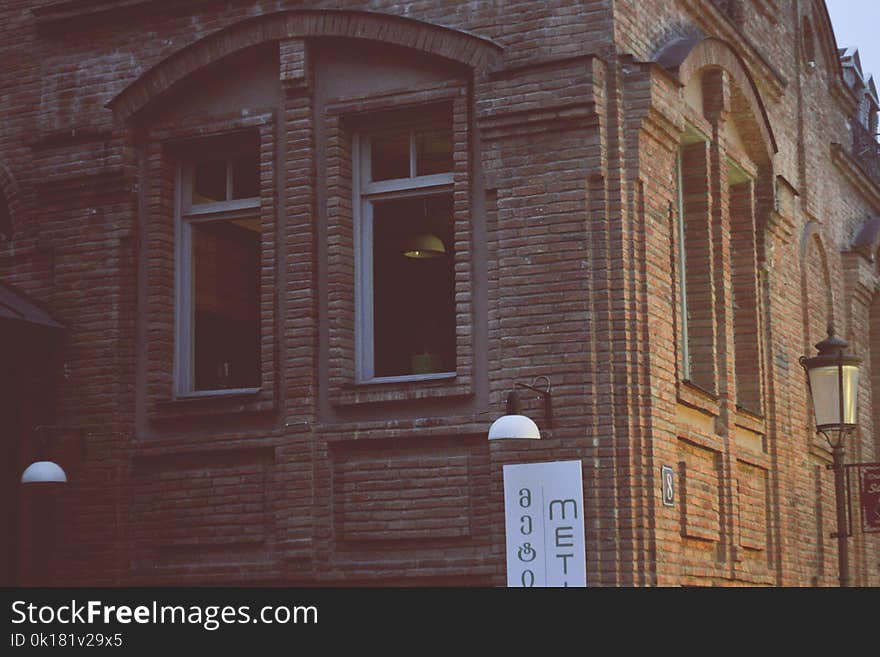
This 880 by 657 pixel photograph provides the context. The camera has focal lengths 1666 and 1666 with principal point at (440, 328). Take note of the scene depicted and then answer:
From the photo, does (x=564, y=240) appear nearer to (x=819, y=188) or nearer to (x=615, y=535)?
(x=615, y=535)

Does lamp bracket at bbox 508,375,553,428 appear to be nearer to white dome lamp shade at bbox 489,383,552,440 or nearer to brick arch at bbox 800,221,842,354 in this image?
white dome lamp shade at bbox 489,383,552,440

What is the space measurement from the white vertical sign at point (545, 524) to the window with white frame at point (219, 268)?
283 centimetres

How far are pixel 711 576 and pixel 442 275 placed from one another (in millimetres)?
3519

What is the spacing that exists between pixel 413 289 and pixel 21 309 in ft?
11.6

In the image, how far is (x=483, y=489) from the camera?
13195 mm

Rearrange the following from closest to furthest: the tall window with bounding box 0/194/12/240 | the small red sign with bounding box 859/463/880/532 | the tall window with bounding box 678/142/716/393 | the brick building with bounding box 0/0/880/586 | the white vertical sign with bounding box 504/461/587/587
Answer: the white vertical sign with bounding box 504/461/587/587, the brick building with bounding box 0/0/880/586, the tall window with bounding box 678/142/716/393, the tall window with bounding box 0/194/12/240, the small red sign with bounding box 859/463/880/532

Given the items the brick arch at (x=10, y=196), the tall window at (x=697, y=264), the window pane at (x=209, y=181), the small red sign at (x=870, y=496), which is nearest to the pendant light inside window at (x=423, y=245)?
the window pane at (x=209, y=181)

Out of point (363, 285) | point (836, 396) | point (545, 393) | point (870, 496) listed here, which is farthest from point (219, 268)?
point (870, 496)

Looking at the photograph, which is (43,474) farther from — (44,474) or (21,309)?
(21,309)

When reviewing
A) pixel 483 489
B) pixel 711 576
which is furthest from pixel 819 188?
pixel 483 489

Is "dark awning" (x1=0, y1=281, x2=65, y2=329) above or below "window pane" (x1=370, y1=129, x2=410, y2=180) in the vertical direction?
below

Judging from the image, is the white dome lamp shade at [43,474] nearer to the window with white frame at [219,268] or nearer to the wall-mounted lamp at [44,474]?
the wall-mounted lamp at [44,474]

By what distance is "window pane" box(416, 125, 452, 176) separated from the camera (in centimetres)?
1413

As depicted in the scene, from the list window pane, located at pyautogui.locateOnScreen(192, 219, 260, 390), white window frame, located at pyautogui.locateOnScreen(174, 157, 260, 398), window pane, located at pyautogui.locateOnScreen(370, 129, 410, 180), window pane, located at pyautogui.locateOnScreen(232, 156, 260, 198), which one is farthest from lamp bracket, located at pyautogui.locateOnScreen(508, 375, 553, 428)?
window pane, located at pyautogui.locateOnScreen(232, 156, 260, 198)
